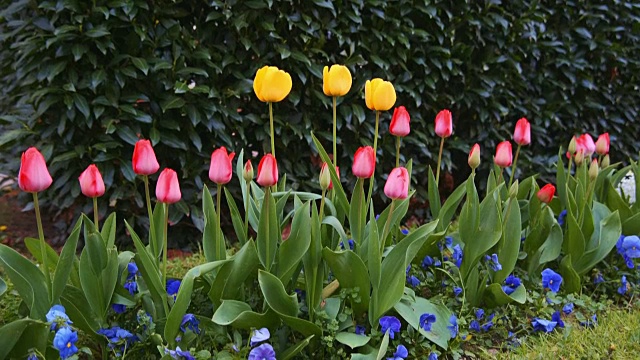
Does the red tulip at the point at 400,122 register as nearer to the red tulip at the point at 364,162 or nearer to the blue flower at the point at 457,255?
the red tulip at the point at 364,162

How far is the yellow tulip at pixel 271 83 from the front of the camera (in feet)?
6.81

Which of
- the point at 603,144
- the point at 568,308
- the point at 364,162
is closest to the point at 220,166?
the point at 364,162

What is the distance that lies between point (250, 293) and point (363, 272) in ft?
1.41

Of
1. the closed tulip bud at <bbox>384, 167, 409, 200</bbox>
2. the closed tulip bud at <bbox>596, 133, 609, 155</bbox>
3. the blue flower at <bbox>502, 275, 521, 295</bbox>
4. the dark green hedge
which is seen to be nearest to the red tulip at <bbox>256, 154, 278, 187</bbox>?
the closed tulip bud at <bbox>384, 167, 409, 200</bbox>

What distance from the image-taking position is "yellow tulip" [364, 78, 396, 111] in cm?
221

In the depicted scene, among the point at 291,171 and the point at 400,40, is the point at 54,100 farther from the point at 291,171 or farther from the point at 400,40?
the point at 400,40

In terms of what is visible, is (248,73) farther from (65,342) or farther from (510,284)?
(65,342)

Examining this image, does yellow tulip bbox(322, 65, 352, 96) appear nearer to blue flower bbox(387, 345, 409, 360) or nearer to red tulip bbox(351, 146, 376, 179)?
red tulip bbox(351, 146, 376, 179)

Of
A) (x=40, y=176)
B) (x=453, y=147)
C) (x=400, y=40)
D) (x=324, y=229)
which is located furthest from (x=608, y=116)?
(x=40, y=176)

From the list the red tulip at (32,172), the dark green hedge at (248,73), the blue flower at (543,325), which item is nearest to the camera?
the red tulip at (32,172)

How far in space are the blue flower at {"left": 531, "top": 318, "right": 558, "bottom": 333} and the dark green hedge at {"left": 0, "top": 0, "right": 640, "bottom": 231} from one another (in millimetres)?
1732

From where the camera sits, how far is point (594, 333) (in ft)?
8.26

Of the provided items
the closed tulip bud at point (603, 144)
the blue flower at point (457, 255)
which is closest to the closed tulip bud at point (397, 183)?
the blue flower at point (457, 255)

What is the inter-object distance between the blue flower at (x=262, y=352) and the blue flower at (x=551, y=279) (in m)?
1.26
